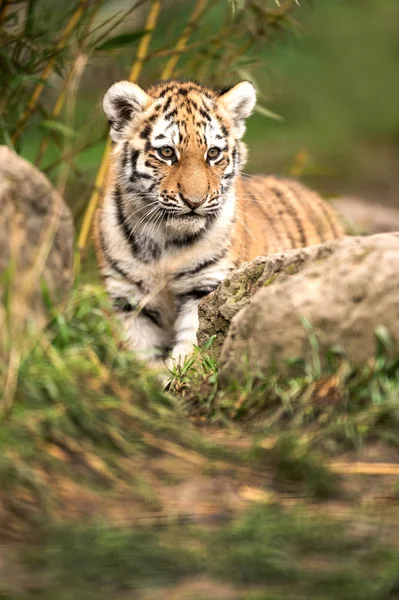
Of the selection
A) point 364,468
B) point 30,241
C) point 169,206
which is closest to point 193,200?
point 169,206

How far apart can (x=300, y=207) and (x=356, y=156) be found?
274 inches

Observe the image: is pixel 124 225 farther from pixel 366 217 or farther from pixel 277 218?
pixel 366 217

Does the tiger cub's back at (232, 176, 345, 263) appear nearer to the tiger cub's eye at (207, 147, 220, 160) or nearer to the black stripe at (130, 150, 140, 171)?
the tiger cub's eye at (207, 147, 220, 160)

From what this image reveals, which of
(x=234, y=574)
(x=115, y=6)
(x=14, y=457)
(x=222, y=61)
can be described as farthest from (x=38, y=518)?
(x=115, y=6)

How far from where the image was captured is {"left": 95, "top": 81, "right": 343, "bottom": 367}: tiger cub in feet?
17.0

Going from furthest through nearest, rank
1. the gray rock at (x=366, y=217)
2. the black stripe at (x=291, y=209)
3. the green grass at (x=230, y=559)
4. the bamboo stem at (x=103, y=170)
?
1. the gray rock at (x=366, y=217)
2. the black stripe at (x=291, y=209)
3. the bamboo stem at (x=103, y=170)
4. the green grass at (x=230, y=559)

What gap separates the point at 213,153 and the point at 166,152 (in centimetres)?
24

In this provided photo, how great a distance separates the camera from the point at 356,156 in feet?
44.7

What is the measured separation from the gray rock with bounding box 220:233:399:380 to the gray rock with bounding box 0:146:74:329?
682 mm

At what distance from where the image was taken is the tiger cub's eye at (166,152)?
523 centimetres

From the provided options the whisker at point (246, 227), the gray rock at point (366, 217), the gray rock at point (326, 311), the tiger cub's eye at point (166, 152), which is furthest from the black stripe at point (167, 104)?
the gray rock at point (366, 217)

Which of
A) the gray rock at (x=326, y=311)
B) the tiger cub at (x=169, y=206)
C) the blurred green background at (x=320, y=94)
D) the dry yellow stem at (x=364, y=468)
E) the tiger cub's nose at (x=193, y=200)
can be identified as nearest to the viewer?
the dry yellow stem at (x=364, y=468)

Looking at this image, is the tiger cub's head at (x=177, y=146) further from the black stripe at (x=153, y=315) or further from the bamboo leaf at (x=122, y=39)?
the black stripe at (x=153, y=315)

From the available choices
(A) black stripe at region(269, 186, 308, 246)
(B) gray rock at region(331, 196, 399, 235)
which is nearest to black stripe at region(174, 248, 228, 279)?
(A) black stripe at region(269, 186, 308, 246)
